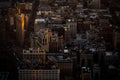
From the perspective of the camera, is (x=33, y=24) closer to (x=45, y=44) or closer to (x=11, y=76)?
(x=45, y=44)

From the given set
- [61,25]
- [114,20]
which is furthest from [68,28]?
[114,20]

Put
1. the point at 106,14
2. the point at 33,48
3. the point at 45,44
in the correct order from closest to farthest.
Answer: the point at 33,48, the point at 45,44, the point at 106,14

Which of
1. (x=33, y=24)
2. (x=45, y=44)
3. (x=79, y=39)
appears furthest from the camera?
(x=33, y=24)

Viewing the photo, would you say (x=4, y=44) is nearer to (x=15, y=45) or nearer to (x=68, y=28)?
(x=15, y=45)

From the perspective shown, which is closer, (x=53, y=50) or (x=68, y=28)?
(x=53, y=50)

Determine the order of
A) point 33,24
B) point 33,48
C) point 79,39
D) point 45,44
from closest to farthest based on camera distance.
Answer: point 33,48
point 45,44
point 79,39
point 33,24

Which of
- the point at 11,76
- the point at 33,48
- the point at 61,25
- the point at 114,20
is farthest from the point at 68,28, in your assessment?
the point at 11,76

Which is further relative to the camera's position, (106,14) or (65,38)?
(106,14)

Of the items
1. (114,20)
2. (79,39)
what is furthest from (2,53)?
(114,20)

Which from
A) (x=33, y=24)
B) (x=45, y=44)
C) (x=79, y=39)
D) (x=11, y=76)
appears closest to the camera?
(x=11, y=76)
